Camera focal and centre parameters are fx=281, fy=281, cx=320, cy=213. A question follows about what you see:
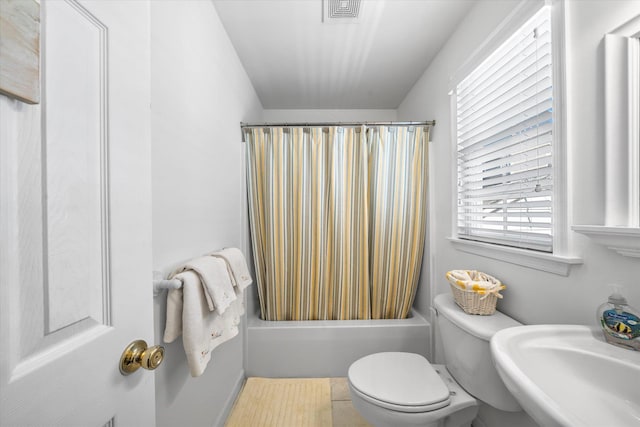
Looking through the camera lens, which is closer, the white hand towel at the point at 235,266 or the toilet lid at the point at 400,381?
the toilet lid at the point at 400,381

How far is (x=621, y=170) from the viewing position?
81cm

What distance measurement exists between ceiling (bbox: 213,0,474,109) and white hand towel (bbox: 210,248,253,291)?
1.30 m

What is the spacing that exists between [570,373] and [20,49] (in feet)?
4.14

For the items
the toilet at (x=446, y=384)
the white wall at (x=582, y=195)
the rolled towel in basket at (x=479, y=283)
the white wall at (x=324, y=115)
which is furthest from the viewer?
the white wall at (x=324, y=115)

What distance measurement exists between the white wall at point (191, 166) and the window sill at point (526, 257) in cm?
137

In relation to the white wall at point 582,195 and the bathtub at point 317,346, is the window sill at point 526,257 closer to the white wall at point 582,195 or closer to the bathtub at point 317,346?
the white wall at point 582,195

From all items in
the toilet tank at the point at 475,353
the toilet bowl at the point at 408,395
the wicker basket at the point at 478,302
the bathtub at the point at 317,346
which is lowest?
the bathtub at the point at 317,346

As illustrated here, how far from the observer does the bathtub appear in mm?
1948

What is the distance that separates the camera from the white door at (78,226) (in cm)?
37

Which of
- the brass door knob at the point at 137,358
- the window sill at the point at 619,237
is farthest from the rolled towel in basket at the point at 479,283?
the brass door knob at the point at 137,358

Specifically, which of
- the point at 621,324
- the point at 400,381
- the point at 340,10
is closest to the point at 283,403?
the point at 400,381

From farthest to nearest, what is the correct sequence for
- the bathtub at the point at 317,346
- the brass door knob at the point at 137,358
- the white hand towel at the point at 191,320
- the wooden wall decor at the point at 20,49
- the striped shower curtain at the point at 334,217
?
the striped shower curtain at the point at 334,217
the bathtub at the point at 317,346
the white hand towel at the point at 191,320
the brass door knob at the point at 137,358
the wooden wall decor at the point at 20,49

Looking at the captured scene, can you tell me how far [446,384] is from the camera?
4.19 ft

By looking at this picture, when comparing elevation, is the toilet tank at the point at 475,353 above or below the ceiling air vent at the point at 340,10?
below
